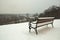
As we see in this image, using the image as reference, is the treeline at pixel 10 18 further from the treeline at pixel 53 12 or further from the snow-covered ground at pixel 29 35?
the treeline at pixel 53 12

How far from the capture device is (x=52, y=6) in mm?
6398

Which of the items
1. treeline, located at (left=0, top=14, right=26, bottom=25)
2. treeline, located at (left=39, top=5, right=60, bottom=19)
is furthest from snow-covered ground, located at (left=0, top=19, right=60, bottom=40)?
treeline, located at (left=39, top=5, right=60, bottom=19)

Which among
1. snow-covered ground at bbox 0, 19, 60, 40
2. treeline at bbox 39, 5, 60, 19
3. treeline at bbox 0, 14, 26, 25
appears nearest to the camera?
snow-covered ground at bbox 0, 19, 60, 40

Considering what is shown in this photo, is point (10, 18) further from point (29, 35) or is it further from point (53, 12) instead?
point (53, 12)

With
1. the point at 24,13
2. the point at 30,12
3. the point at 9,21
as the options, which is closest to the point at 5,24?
Answer: the point at 9,21

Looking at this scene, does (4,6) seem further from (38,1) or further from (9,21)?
(38,1)

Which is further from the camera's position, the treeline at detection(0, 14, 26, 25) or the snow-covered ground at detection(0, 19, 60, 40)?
the treeline at detection(0, 14, 26, 25)

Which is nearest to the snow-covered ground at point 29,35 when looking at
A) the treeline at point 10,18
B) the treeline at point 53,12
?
the treeline at point 10,18

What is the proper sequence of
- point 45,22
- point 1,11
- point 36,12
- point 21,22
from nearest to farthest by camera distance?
point 45,22, point 1,11, point 21,22, point 36,12

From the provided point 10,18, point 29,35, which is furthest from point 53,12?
point 29,35

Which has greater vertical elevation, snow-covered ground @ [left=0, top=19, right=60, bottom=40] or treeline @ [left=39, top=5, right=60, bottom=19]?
treeline @ [left=39, top=5, right=60, bottom=19]

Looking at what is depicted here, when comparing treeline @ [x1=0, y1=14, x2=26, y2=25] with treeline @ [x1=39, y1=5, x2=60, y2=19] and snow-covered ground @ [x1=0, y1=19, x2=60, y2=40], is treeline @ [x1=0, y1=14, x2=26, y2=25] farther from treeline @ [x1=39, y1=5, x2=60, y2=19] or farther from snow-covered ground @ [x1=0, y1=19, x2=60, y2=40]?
treeline @ [x1=39, y1=5, x2=60, y2=19]

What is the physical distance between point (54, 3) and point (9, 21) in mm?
3062

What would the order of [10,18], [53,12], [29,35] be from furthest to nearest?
[53,12] < [10,18] < [29,35]
